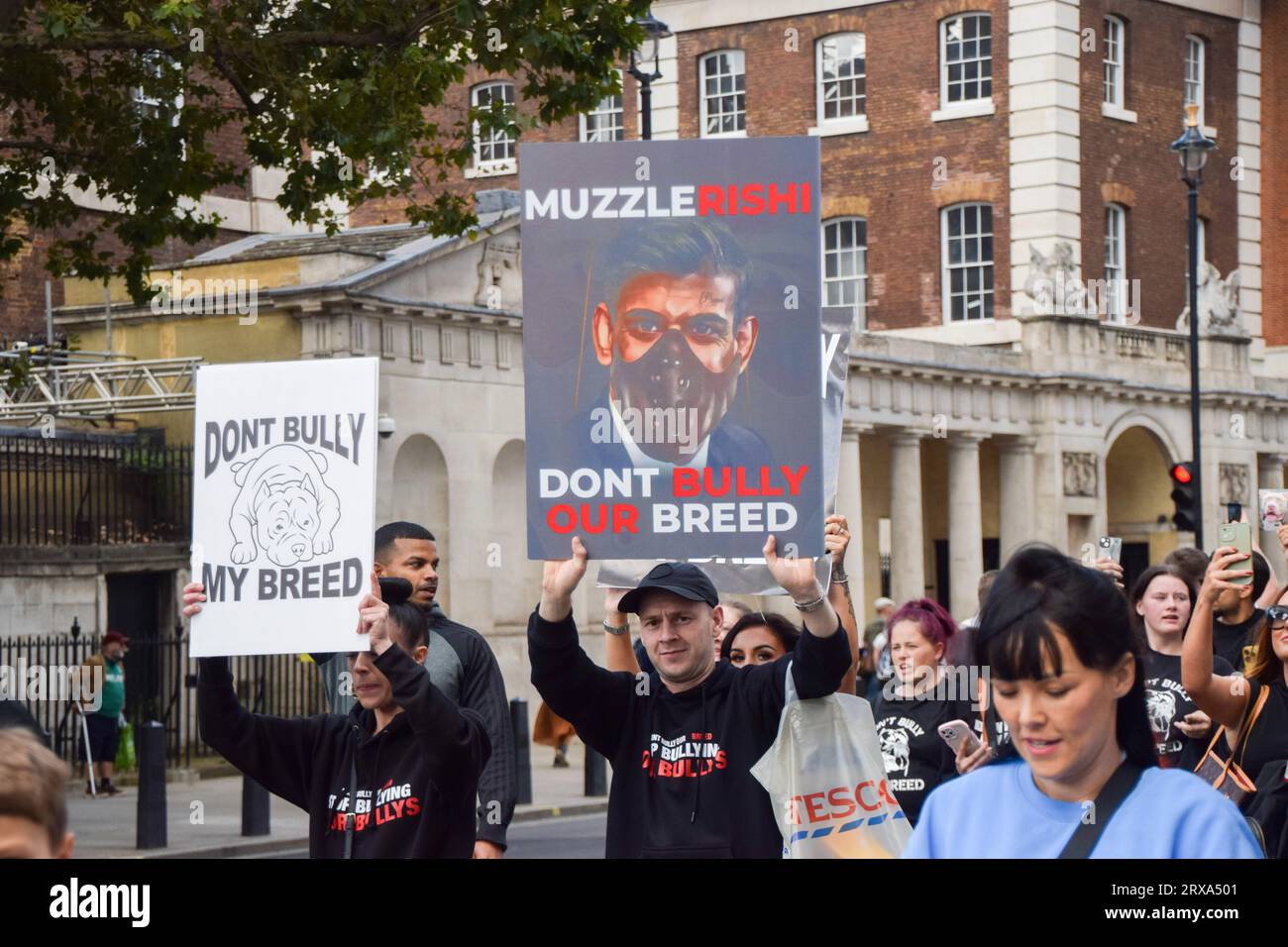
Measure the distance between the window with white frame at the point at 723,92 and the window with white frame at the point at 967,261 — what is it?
4.91m

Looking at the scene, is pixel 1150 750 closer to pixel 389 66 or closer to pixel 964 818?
pixel 964 818

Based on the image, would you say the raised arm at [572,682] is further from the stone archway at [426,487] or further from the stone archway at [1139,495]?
the stone archway at [1139,495]

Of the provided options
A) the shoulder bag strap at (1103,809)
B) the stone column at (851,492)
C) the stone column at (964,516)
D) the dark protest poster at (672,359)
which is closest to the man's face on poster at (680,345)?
the dark protest poster at (672,359)

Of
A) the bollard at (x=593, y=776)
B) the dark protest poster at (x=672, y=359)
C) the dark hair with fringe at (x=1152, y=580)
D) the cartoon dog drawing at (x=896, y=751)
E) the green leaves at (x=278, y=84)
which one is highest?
the green leaves at (x=278, y=84)

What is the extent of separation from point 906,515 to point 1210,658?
28.9m

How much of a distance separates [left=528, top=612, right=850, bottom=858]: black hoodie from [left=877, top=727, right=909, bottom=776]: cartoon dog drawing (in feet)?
5.94

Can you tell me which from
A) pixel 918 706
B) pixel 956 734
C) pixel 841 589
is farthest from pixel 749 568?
pixel 918 706

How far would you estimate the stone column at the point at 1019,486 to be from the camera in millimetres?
37656

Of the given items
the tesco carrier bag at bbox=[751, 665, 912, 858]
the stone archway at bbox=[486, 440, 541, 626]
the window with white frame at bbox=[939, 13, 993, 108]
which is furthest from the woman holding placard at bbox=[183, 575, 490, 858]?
the window with white frame at bbox=[939, 13, 993, 108]

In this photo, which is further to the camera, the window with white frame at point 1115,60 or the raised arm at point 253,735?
the window with white frame at point 1115,60

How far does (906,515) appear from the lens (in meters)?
35.4

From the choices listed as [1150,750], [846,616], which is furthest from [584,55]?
[1150,750]

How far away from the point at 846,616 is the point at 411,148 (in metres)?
9.76

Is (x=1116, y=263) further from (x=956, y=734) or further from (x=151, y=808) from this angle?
(x=956, y=734)
